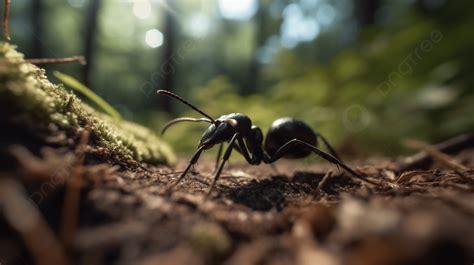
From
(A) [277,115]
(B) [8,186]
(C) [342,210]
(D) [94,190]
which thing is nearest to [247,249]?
(C) [342,210]

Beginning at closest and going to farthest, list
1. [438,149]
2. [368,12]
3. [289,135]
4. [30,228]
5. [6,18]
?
1. [30,228]
2. [6,18]
3. [289,135]
4. [438,149]
5. [368,12]

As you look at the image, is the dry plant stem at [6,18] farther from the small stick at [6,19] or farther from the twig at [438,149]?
the twig at [438,149]

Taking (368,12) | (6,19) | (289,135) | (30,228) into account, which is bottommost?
(30,228)

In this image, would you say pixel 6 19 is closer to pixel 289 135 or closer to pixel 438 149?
pixel 289 135

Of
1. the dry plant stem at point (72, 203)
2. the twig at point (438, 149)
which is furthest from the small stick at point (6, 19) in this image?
the twig at point (438, 149)

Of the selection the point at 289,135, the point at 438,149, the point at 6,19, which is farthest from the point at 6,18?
the point at 438,149

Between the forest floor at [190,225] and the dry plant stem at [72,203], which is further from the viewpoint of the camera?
the dry plant stem at [72,203]

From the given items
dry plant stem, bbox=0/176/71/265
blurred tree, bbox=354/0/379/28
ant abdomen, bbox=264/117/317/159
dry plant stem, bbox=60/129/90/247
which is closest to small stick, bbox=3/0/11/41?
dry plant stem, bbox=60/129/90/247

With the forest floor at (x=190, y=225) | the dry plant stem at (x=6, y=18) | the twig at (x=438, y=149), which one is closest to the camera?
the forest floor at (x=190, y=225)
